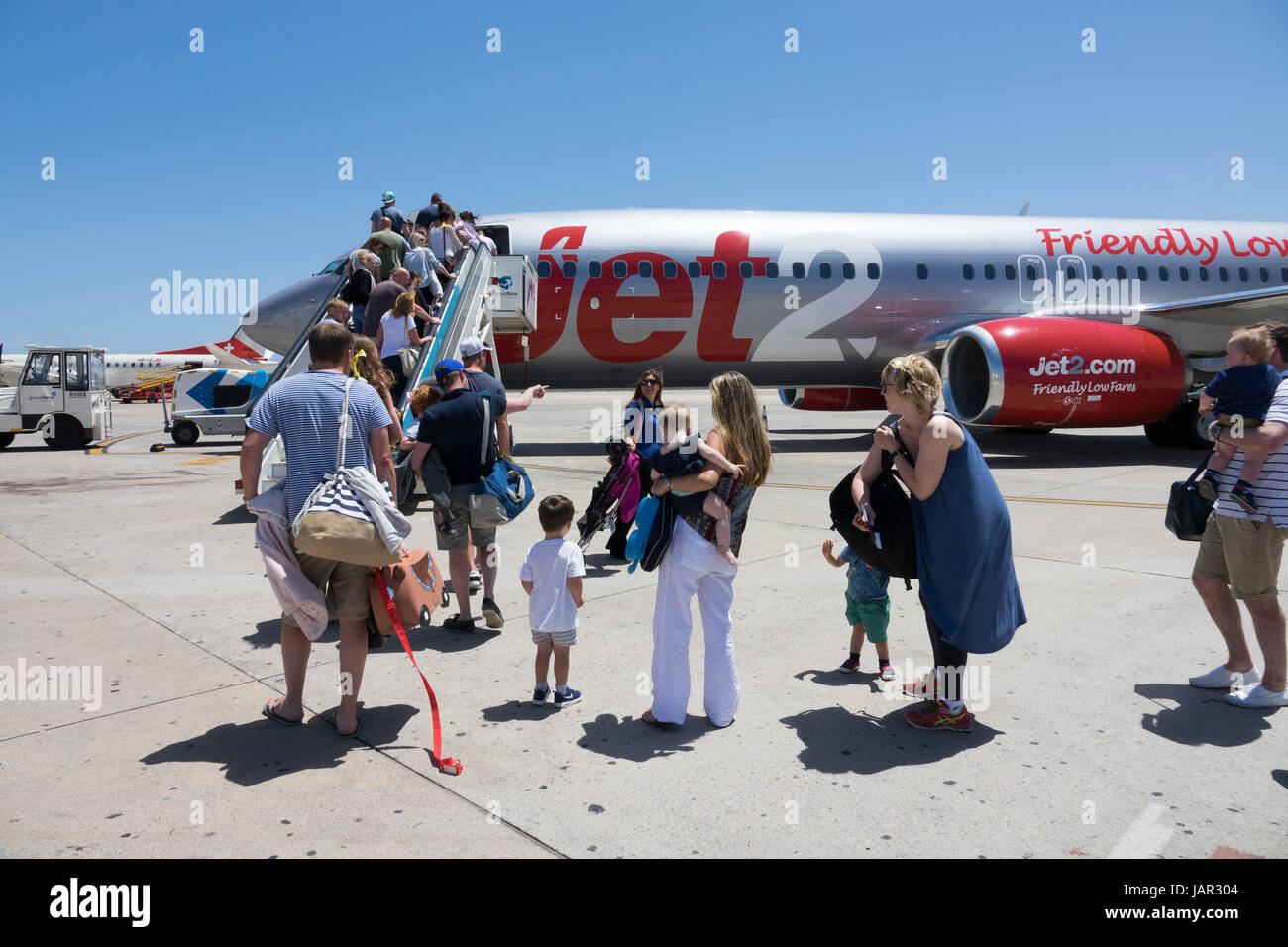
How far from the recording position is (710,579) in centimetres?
397

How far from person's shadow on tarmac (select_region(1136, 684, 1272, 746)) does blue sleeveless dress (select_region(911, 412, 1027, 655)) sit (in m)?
0.89

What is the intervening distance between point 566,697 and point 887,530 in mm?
1811

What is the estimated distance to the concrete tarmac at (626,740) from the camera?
3.03 m

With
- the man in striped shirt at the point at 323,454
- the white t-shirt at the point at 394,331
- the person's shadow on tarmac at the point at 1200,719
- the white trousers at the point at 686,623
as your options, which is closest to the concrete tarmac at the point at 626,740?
the person's shadow on tarmac at the point at 1200,719

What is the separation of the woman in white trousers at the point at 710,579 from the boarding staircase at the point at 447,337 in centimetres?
330

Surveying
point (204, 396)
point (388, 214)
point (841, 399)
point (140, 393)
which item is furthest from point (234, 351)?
point (140, 393)

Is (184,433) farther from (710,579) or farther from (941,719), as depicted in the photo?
(941,719)

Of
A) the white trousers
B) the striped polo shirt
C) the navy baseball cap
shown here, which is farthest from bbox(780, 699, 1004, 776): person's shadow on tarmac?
the navy baseball cap

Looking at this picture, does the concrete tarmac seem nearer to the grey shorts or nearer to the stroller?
the grey shorts

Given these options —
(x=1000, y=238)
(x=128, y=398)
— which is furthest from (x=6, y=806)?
(x=128, y=398)

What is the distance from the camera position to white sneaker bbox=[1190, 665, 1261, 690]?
4309 mm

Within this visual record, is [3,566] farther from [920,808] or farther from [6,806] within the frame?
[920,808]

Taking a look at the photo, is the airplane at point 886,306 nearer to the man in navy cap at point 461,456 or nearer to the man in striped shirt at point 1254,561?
the man in navy cap at point 461,456
